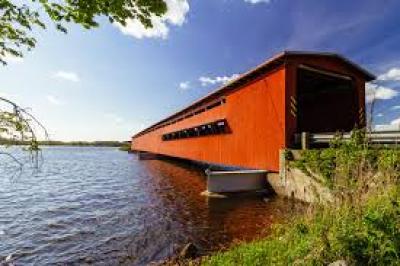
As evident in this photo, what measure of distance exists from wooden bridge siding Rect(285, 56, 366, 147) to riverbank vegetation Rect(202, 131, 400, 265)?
25.8 ft

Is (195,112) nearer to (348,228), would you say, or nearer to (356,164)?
(356,164)

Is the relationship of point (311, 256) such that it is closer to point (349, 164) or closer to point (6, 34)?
point (349, 164)

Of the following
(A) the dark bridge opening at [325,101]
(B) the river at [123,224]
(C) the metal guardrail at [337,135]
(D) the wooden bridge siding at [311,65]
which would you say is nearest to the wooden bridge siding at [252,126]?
(D) the wooden bridge siding at [311,65]

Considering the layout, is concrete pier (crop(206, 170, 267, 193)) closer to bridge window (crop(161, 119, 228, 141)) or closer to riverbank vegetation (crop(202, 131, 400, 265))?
bridge window (crop(161, 119, 228, 141))

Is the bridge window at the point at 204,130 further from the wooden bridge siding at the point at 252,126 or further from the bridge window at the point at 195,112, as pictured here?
the bridge window at the point at 195,112

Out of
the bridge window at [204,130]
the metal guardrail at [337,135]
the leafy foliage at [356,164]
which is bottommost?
the leafy foliage at [356,164]

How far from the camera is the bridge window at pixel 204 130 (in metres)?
19.8

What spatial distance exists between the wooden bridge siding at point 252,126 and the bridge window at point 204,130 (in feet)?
1.13

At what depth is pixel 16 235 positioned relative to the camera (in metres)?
9.40

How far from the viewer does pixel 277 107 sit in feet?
45.6

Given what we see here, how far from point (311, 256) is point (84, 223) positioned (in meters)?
8.43

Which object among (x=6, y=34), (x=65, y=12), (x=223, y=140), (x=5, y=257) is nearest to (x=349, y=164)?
(x=65, y=12)

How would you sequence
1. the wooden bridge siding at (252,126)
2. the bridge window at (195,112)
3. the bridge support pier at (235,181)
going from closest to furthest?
the wooden bridge siding at (252,126)
the bridge support pier at (235,181)
the bridge window at (195,112)

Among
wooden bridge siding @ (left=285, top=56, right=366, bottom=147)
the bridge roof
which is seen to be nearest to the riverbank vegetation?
wooden bridge siding @ (left=285, top=56, right=366, bottom=147)
